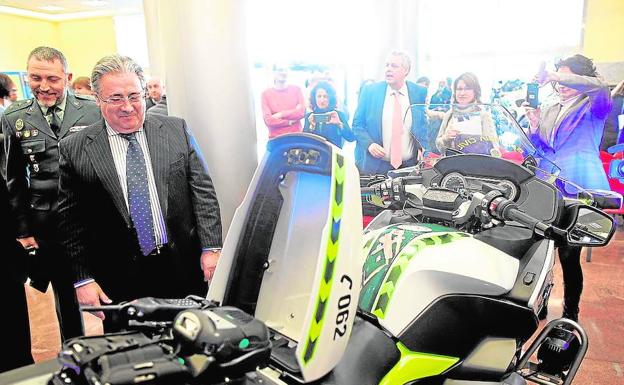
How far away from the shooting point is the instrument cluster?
6.07 feet

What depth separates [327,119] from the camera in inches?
169

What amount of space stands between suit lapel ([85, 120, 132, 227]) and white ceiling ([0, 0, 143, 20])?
1191cm

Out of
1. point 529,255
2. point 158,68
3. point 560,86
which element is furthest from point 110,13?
point 529,255

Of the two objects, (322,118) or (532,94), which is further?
(532,94)

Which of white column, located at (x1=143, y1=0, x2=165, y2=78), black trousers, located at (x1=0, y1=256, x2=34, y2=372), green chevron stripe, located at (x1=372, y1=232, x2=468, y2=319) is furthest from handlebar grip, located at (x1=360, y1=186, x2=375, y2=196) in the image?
white column, located at (x1=143, y1=0, x2=165, y2=78)

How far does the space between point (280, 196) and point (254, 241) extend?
0.17 m

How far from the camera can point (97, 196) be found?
2033mm

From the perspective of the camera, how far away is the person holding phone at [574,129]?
2.97 metres

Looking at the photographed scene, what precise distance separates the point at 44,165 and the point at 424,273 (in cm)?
227

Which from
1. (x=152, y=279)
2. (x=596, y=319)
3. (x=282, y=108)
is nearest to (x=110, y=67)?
(x=152, y=279)

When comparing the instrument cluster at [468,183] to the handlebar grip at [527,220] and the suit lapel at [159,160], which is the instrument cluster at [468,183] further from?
the suit lapel at [159,160]

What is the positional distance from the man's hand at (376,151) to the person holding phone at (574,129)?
3.35 ft

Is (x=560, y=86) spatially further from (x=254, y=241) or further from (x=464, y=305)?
(x=254, y=241)

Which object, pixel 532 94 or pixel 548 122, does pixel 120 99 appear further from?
pixel 532 94
